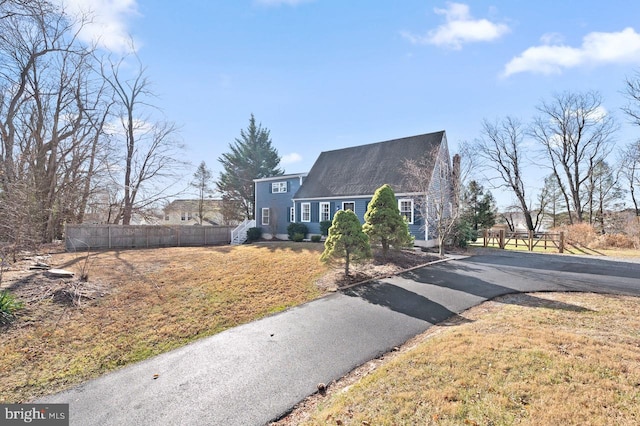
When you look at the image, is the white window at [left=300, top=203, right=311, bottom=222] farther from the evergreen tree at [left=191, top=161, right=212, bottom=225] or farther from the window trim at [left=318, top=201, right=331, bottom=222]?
the evergreen tree at [left=191, top=161, right=212, bottom=225]

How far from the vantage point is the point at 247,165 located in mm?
34719

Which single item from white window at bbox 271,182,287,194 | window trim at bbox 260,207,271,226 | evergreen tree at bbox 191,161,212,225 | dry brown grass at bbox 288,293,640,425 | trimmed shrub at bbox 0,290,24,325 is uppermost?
evergreen tree at bbox 191,161,212,225

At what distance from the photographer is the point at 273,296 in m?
8.30

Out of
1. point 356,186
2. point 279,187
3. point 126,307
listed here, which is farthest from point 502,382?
point 279,187

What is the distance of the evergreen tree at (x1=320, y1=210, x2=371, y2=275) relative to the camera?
9.45m

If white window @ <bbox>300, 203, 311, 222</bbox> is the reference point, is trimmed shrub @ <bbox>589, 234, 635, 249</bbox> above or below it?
below

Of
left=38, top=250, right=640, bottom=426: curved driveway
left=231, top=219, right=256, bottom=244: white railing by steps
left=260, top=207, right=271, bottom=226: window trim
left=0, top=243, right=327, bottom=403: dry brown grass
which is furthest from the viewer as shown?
left=260, top=207, right=271, bottom=226: window trim

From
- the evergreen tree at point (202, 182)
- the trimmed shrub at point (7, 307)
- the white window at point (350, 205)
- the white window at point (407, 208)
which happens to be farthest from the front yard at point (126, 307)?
the evergreen tree at point (202, 182)

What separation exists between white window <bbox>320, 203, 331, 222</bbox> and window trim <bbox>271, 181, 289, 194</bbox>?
4.35 m

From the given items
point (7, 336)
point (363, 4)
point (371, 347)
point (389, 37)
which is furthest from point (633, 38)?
point (7, 336)

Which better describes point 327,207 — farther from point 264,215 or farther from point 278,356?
point 278,356

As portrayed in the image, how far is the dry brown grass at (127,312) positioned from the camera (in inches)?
189

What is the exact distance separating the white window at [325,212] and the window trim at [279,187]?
4350 millimetres

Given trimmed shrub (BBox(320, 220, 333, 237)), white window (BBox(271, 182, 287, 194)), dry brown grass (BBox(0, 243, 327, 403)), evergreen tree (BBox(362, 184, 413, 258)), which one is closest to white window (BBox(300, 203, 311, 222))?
trimmed shrub (BBox(320, 220, 333, 237))
